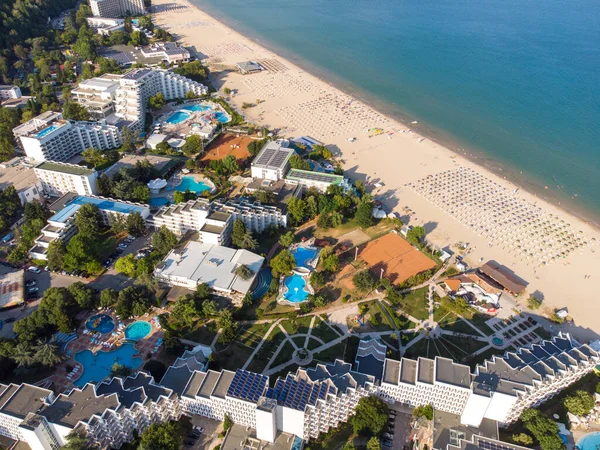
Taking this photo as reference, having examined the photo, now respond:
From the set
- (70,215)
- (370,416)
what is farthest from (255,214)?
(370,416)

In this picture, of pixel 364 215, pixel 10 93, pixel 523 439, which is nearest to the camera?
pixel 523 439

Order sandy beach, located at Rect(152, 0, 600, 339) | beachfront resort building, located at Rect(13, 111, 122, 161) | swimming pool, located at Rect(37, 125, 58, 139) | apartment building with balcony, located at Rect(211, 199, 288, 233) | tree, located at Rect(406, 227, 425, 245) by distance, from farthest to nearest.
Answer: swimming pool, located at Rect(37, 125, 58, 139), beachfront resort building, located at Rect(13, 111, 122, 161), tree, located at Rect(406, 227, 425, 245), apartment building with balcony, located at Rect(211, 199, 288, 233), sandy beach, located at Rect(152, 0, 600, 339)

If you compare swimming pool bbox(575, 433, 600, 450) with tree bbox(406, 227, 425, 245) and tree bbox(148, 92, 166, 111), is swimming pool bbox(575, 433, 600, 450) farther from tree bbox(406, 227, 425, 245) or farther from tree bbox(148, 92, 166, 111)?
tree bbox(148, 92, 166, 111)

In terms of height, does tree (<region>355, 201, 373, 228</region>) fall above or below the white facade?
below

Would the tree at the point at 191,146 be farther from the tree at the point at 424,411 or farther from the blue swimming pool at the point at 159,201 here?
the tree at the point at 424,411

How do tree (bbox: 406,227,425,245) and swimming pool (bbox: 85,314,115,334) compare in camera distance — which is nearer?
swimming pool (bbox: 85,314,115,334)

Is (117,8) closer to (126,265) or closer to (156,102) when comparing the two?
(156,102)

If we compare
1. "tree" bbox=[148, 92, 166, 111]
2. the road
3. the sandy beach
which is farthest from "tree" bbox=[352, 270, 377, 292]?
"tree" bbox=[148, 92, 166, 111]

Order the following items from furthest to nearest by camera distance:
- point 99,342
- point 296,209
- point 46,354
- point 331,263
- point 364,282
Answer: point 296,209, point 331,263, point 364,282, point 99,342, point 46,354
